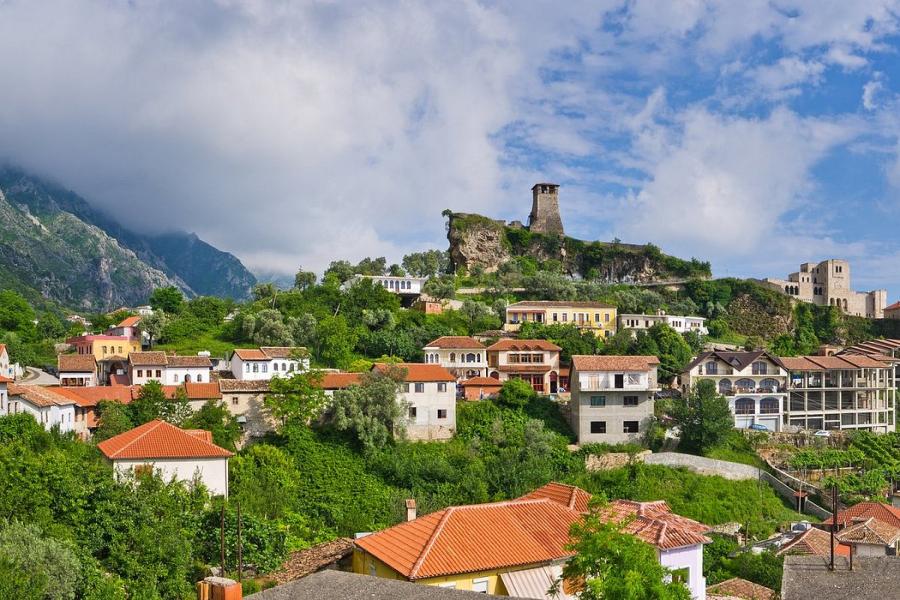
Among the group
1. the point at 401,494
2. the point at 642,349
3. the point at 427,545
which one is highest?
the point at 642,349

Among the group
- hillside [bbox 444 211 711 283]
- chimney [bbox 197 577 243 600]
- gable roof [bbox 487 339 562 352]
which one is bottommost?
chimney [bbox 197 577 243 600]

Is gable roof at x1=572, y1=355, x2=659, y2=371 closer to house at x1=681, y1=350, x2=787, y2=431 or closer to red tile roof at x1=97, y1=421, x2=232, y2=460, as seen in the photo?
house at x1=681, y1=350, x2=787, y2=431

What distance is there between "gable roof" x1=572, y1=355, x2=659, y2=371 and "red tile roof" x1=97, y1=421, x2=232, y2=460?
2140 centimetres

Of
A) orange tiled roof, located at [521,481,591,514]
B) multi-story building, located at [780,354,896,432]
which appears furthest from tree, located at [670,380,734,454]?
orange tiled roof, located at [521,481,591,514]

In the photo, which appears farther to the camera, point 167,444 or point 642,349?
point 642,349

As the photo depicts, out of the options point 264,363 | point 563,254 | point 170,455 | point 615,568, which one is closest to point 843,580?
point 615,568

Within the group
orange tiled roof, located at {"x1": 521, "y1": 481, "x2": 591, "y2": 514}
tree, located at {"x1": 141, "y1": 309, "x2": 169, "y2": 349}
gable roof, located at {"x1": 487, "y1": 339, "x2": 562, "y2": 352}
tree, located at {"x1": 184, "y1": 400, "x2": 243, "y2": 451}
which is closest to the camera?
orange tiled roof, located at {"x1": 521, "y1": 481, "x2": 591, "y2": 514}

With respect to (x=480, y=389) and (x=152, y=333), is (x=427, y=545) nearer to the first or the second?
(x=480, y=389)

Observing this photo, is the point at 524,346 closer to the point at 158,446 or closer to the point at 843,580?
the point at 158,446

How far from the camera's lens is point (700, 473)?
141ft

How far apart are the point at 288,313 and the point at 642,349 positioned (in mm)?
28871

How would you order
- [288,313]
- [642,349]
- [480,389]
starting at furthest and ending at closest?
[288,313] < [642,349] < [480,389]

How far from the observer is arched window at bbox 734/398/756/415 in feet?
168

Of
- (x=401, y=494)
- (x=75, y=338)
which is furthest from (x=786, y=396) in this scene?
(x=75, y=338)
